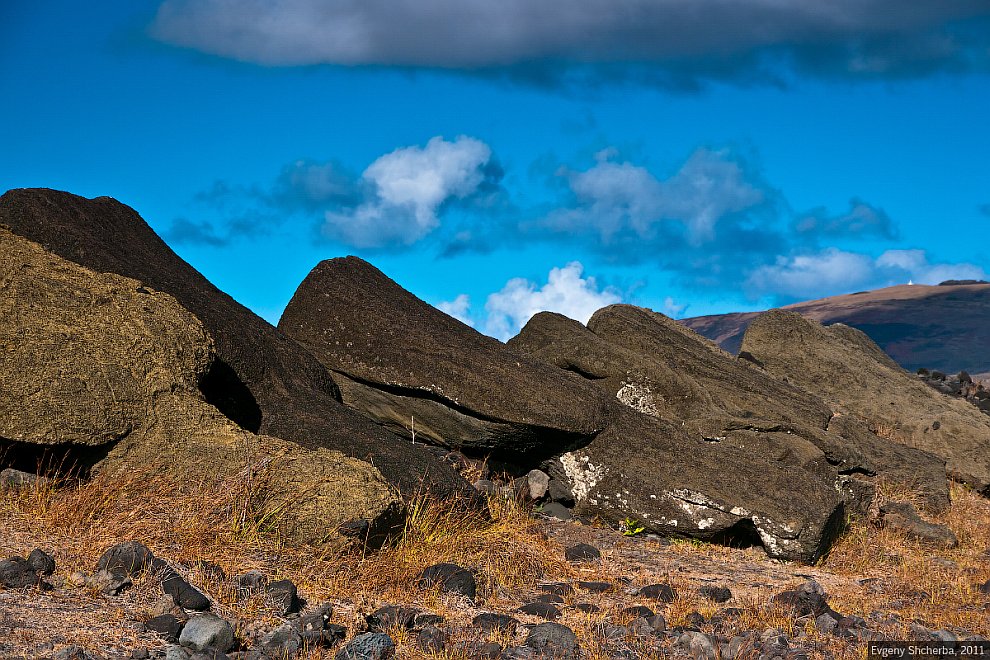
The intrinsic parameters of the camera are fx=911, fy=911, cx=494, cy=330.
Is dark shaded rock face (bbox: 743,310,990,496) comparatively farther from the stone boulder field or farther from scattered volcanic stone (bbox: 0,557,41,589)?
scattered volcanic stone (bbox: 0,557,41,589)

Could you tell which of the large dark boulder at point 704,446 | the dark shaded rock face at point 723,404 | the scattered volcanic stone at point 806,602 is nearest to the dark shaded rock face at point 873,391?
the dark shaded rock face at point 723,404

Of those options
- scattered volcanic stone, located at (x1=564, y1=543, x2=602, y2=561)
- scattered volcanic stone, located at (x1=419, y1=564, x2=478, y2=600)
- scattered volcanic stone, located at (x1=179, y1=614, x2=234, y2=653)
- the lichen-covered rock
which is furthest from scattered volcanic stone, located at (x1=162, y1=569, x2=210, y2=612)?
scattered volcanic stone, located at (x1=564, y1=543, x2=602, y2=561)

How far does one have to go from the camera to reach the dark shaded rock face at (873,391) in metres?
14.2

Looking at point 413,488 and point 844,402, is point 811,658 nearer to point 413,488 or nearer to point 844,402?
point 413,488

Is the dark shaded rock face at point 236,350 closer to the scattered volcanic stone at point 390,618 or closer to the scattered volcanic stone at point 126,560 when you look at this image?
the scattered volcanic stone at point 390,618

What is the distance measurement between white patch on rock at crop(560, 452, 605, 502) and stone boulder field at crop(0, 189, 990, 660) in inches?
0.9

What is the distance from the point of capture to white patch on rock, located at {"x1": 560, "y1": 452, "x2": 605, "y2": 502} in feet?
31.0

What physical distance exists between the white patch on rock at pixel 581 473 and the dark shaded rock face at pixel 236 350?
1.71 metres

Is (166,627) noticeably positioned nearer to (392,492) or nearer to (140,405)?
(392,492)

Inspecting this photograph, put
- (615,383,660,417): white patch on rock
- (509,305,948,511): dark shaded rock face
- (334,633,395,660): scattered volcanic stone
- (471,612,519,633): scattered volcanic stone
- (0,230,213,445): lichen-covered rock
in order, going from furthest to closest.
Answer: (615,383,660,417): white patch on rock → (509,305,948,511): dark shaded rock face → (0,230,213,445): lichen-covered rock → (471,612,519,633): scattered volcanic stone → (334,633,395,660): scattered volcanic stone

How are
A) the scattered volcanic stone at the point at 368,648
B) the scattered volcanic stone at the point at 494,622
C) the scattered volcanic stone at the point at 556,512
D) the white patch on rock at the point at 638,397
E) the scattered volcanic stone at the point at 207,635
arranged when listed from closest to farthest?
1. the scattered volcanic stone at the point at 207,635
2. the scattered volcanic stone at the point at 368,648
3. the scattered volcanic stone at the point at 494,622
4. the scattered volcanic stone at the point at 556,512
5. the white patch on rock at the point at 638,397

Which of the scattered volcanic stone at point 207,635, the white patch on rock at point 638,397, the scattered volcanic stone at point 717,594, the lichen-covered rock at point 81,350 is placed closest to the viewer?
the scattered volcanic stone at point 207,635

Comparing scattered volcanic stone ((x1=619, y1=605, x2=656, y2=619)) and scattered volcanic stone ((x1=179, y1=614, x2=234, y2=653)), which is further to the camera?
scattered volcanic stone ((x1=619, y1=605, x2=656, y2=619))

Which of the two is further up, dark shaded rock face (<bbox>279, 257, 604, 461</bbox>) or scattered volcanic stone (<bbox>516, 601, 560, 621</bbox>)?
dark shaded rock face (<bbox>279, 257, 604, 461</bbox>)
